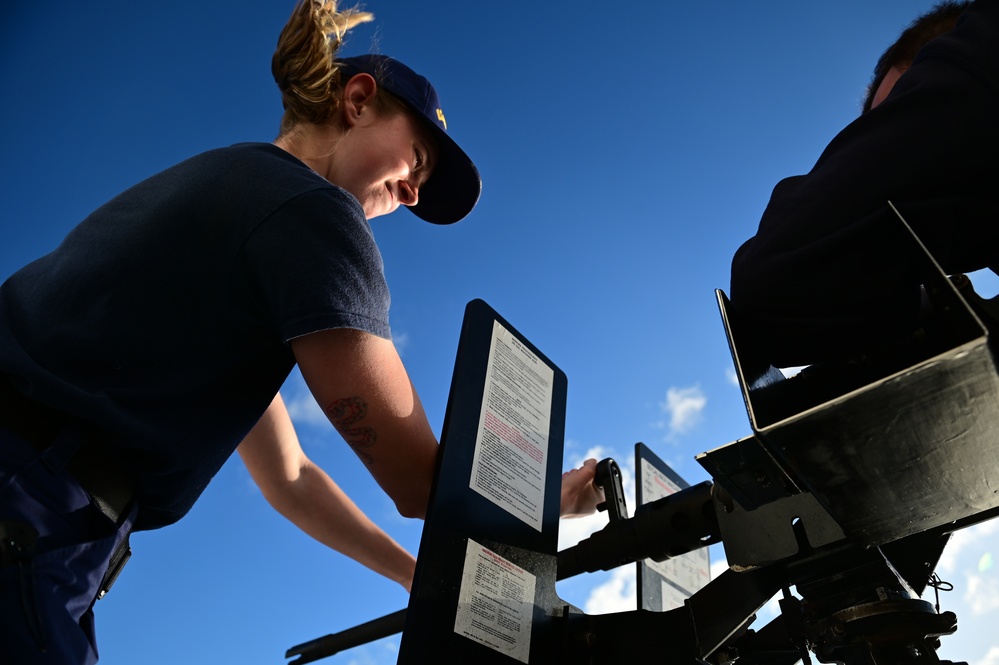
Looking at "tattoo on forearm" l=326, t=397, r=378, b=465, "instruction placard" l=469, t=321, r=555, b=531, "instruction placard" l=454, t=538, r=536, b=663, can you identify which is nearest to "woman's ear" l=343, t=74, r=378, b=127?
"instruction placard" l=469, t=321, r=555, b=531

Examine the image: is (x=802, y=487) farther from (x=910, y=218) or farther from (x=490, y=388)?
(x=490, y=388)

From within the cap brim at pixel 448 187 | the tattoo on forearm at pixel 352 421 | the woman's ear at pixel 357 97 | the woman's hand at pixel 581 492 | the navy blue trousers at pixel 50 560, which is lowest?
the navy blue trousers at pixel 50 560

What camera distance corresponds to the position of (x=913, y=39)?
72.5 inches

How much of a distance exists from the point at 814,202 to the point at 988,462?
0.45 metres

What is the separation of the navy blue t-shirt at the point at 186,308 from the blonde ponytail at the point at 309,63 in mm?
626

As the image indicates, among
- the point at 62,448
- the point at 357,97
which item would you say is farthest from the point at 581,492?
the point at 62,448

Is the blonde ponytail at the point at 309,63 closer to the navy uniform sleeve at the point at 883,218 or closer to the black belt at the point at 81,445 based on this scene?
the black belt at the point at 81,445

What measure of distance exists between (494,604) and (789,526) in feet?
2.11

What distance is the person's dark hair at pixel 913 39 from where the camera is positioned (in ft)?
5.90

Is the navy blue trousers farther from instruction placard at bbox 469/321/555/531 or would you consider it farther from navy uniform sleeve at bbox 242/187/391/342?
instruction placard at bbox 469/321/555/531

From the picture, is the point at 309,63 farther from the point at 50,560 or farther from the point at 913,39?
the point at 913,39

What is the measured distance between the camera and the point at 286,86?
2131 mm

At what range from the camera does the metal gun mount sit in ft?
3.06

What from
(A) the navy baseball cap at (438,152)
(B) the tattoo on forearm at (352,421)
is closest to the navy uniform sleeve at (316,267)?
(B) the tattoo on forearm at (352,421)
